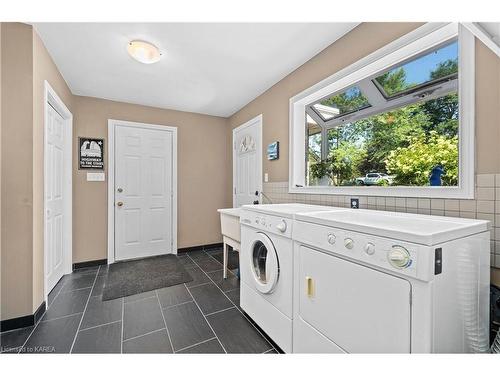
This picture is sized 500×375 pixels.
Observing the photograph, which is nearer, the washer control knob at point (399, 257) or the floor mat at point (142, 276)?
the washer control knob at point (399, 257)

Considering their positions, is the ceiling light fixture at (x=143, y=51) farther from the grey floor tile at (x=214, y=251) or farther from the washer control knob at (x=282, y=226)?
the grey floor tile at (x=214, y=251)

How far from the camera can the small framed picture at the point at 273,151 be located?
2762 mm

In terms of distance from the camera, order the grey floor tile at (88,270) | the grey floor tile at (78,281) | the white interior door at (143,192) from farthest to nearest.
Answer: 1. the white interior door at (143,192)
2. the grey floor tile at (88,270)
3. the grey floor tile at (78,281)

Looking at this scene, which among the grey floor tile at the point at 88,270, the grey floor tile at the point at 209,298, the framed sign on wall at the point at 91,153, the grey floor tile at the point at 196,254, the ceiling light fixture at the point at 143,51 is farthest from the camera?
the grey floor tile at the point at 196,254

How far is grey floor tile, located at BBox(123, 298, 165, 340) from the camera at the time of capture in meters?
1.75

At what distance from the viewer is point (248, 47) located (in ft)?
6.77

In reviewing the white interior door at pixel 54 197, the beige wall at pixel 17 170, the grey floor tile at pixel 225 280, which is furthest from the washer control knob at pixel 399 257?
the white interior door at pixel 54 197

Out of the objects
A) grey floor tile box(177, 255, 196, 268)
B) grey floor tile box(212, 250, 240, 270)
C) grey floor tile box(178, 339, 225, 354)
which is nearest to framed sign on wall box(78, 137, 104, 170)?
grey floor tile box(177, 255, 196, 268)

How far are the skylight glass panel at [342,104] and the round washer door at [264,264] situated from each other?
1516 mm

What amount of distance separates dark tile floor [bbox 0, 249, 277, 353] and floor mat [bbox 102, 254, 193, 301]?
4.5 inches

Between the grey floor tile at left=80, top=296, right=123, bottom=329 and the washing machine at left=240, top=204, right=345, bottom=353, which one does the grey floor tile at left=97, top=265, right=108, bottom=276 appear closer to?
the grey floor tile at left=80, top=296, right=123, bottom=329
